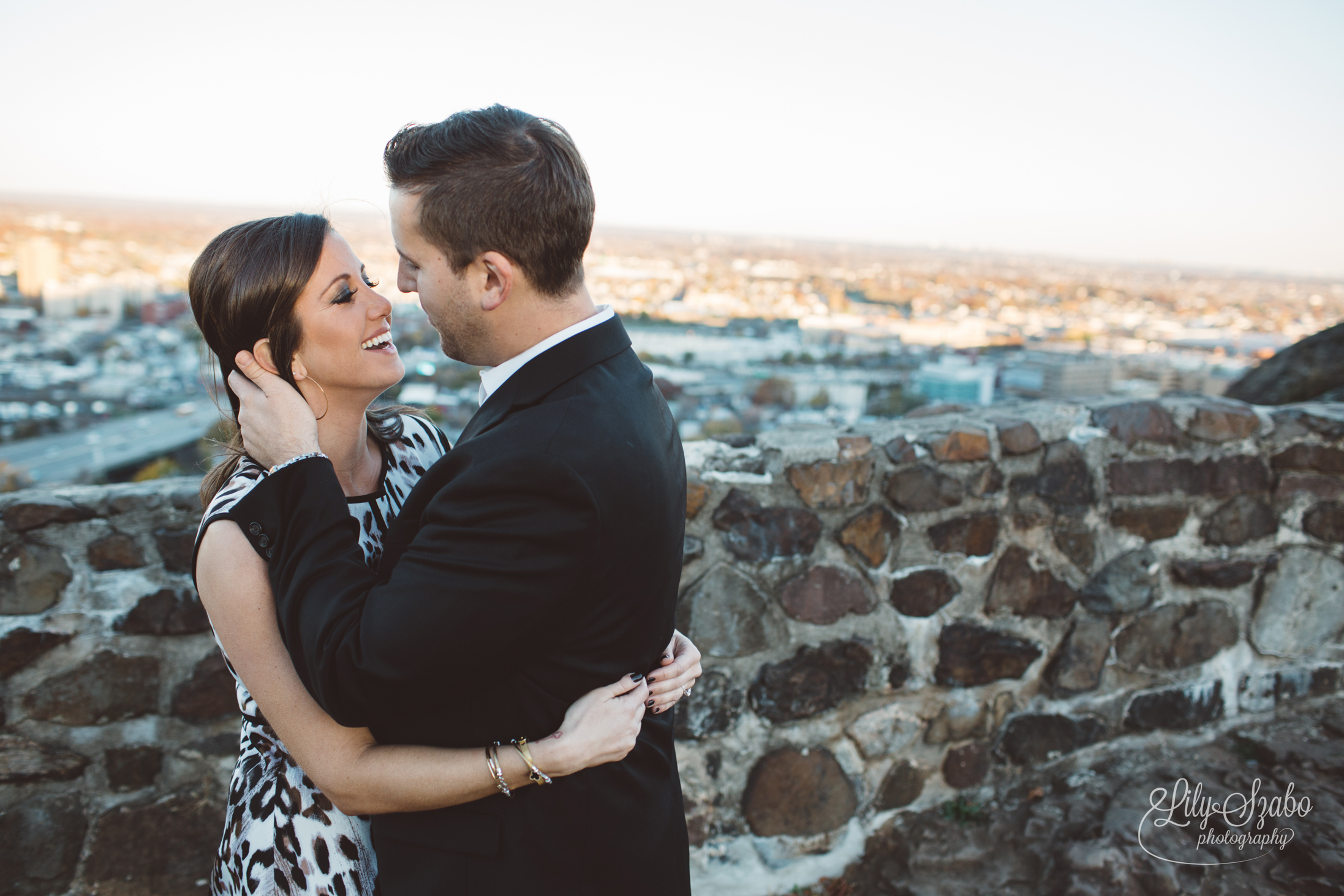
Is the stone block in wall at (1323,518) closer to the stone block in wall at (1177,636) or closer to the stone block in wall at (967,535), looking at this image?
the stone block in wall at (1177,636)

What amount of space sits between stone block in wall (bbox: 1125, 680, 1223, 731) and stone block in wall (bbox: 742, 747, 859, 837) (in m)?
1.08

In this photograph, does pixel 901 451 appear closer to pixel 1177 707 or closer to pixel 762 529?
pixel 762 529

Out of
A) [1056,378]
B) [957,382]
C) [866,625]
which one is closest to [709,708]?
[866,625]

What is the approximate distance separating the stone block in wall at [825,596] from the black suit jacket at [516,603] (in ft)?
3.36

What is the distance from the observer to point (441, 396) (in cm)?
802

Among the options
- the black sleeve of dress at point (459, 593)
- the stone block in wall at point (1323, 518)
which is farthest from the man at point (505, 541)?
the stone block in wall at point (1323, 518)

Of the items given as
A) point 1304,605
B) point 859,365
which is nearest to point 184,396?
point 859,365

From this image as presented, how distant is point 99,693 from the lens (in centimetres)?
190

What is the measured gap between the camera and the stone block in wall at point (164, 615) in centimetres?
191

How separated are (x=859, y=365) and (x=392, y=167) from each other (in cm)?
1465

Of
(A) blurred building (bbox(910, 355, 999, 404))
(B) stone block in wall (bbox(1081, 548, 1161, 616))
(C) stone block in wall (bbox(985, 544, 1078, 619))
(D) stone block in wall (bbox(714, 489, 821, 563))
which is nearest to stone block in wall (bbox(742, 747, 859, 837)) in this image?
(D) stone block in wall (bbox(714, 489, 821, 563))

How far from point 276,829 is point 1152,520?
8.39 feet

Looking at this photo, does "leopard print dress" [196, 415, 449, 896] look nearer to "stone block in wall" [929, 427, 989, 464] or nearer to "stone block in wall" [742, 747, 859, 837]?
"stone block in wall" [742, 747, 859, 837]

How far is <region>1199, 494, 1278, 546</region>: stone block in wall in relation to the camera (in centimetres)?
262
